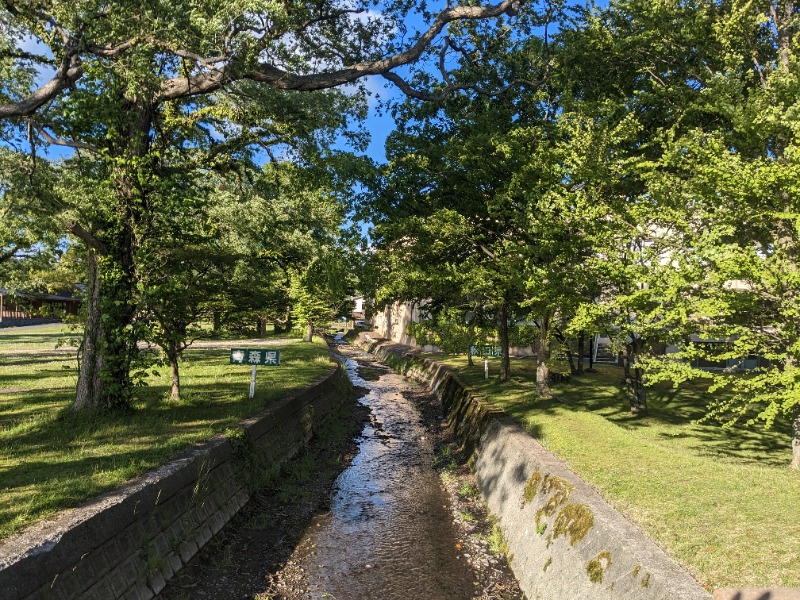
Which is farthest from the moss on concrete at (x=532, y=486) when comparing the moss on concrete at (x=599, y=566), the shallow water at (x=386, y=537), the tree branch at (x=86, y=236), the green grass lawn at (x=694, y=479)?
the tree branch at (x=86, y=236)

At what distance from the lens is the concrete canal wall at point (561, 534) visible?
4.70 meters

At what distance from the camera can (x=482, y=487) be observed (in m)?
10.6

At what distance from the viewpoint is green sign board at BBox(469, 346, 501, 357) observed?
68.8 ft

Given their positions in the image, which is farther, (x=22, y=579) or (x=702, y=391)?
(x=702, y=391)

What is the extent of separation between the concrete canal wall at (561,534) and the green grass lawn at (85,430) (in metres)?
5.43

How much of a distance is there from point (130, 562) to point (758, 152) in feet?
39.5

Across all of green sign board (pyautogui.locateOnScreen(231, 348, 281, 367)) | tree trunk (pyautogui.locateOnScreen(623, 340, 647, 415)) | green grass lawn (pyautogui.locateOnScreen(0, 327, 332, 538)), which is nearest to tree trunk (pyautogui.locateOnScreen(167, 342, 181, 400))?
green grass lawn (pyautogui.locateOnScreen(0, 327, 332, 538))

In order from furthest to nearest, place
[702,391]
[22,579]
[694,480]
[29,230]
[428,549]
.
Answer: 1. [702,391]
2. [29,230]
3. [428,549]
4. [694,480]
5. [22,579]

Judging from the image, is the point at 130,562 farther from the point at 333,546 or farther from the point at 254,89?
the point at 254,89

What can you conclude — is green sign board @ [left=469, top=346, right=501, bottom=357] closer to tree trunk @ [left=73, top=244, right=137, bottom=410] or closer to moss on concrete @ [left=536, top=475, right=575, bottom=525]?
moss on concrete @ [left=536, top=475, right=575, bottom=525]

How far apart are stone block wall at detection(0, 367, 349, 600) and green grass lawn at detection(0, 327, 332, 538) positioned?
1.17ft

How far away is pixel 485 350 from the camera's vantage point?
69.4 ft

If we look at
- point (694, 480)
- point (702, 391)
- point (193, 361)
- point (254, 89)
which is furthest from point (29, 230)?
point (702, 391)

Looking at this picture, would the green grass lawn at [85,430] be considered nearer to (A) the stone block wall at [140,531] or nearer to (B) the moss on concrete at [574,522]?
(A) the stone block wall at [140,531]
